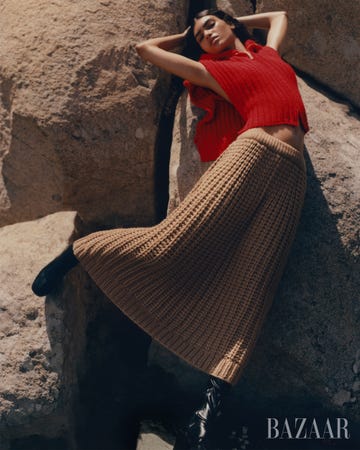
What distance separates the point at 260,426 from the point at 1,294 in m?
1.26

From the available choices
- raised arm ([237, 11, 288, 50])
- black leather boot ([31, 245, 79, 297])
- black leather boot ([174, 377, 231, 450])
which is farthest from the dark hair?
black leather boot ([174, 377, 231, 450])

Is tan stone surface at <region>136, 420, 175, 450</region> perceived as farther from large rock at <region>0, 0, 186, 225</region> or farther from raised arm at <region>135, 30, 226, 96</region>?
raised arm at <region>135, 30, 226, 96</region>

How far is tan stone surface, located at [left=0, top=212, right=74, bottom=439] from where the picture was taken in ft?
8.49

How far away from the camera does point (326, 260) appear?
8.98ft

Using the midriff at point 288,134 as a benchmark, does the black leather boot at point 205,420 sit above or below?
below

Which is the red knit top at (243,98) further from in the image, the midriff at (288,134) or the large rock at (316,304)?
the large rock at (316,304)

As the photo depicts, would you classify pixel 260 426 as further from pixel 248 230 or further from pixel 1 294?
pixel 1 294

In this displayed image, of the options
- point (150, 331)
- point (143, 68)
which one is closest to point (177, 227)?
point (150, 331)

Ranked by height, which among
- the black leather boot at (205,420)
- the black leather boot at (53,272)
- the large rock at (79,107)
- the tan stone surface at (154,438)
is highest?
the large rock at (79,107)

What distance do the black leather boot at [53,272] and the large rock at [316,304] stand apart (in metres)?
0.56

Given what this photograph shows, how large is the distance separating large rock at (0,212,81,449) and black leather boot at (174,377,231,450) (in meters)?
0.52

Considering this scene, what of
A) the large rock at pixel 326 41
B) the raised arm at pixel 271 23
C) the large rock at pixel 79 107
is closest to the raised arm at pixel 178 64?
the large rock at pixel 79 107

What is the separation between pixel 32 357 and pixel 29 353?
0.07ft

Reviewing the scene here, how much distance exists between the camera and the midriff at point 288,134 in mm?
2609
